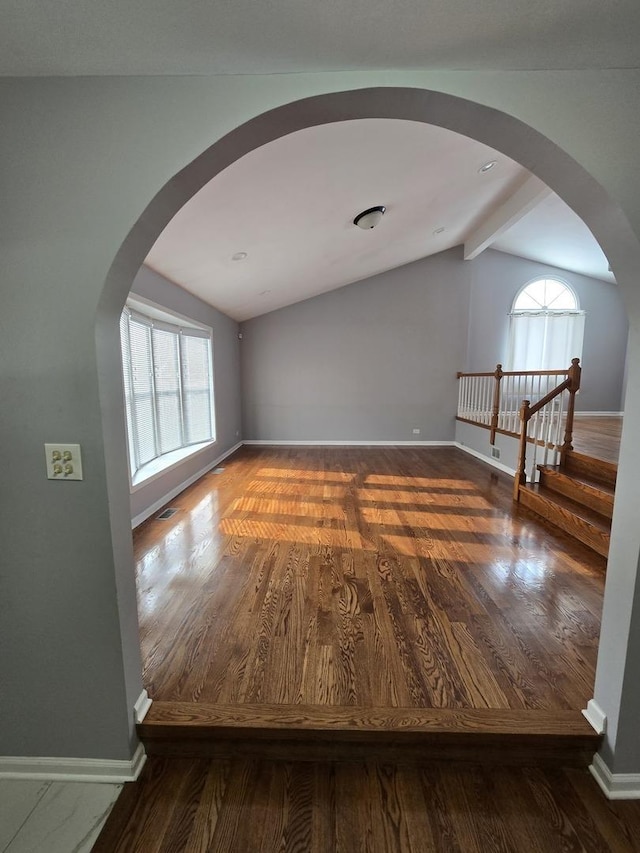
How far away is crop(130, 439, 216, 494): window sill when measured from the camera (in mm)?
3180

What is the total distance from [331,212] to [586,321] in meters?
6.29

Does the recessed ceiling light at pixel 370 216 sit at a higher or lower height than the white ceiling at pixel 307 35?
higher

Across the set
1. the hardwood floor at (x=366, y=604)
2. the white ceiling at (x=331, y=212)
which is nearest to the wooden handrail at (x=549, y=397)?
the hardwood floor at (x=366, y=604)

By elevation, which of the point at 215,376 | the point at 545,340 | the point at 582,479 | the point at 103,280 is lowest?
the point at 582,479

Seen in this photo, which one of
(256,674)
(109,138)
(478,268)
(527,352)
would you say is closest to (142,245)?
(109,138)

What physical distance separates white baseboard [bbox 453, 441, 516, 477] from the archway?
359 cm

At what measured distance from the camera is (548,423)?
3.77 m

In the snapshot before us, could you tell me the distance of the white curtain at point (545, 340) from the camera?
6.86 m

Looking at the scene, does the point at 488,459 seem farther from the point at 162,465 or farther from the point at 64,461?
the point at 64,461

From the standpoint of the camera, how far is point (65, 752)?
1.29m

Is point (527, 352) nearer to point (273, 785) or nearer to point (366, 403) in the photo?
point (366, 403)

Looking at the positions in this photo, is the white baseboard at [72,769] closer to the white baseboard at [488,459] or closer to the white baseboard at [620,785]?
the white baseboard at [620,785]

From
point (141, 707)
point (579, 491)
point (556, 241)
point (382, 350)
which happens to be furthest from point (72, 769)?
point (556, 241)

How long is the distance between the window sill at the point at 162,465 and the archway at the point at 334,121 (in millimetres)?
2055
